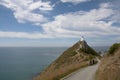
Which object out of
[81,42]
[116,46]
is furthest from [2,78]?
[116,46]

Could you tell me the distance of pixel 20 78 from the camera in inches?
3917

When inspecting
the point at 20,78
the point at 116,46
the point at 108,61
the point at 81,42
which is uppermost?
Result: the point at 81,42

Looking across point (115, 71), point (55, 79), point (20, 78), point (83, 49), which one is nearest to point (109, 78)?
point (115, 71)

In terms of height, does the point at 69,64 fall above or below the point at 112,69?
below

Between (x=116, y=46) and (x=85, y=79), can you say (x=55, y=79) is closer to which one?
(x=85, y=79)

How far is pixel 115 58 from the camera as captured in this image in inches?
761

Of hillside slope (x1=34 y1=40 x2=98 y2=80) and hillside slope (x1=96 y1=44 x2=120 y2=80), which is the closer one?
hillside slope (x1=96 y1=44 x2=120 y2=80)

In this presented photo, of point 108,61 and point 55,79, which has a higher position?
point 108,61

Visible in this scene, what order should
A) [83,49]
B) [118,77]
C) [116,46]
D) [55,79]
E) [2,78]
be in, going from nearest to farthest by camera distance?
[118,77]
[116,46]
[55,79]
[83,49]
[2,78]

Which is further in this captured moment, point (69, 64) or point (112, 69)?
point (69, 64)

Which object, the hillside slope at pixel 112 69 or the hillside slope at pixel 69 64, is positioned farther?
the hillside slope at pixel 69 64

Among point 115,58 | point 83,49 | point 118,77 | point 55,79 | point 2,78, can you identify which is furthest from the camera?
point 2,78

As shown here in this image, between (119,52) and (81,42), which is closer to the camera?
(119,52)

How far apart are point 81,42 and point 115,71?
68959mm
